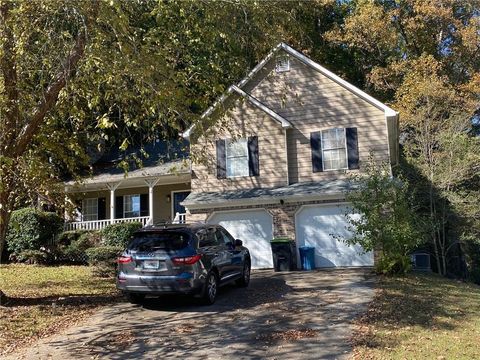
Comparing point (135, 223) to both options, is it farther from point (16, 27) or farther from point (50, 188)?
point (16, 27)

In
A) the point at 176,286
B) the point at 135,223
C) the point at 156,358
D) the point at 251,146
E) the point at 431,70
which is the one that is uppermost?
the point at 431,70

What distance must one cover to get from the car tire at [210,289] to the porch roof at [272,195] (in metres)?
7.27

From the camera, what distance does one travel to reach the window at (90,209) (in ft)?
83.8

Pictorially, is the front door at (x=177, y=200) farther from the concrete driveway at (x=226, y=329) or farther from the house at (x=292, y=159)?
the concrete driveway at (x=226, y=329)

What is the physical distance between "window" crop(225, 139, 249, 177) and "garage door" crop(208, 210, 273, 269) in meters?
1.60

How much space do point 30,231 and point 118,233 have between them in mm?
3514

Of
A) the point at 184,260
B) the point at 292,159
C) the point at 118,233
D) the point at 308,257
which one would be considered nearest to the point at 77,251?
the point at 118,233

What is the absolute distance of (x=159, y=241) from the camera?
9.97 m

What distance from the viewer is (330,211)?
17.4 metres

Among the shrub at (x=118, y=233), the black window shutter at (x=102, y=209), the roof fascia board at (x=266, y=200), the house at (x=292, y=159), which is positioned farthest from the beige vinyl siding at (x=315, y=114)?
the black window shutter at (x=102, y=209)

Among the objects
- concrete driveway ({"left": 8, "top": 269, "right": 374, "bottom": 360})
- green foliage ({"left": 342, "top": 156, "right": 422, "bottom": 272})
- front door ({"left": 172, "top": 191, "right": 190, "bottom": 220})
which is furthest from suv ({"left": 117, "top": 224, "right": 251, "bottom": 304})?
front door ({"left": 172, "top": 191, "right": 190, "bottom": 220})

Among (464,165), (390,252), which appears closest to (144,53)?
(390,252)

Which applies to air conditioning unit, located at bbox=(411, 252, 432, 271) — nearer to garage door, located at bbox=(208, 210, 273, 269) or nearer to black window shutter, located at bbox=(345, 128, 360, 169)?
black window shutter, located at bbox=(345, 128, 360, 169)

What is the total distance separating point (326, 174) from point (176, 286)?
10102 millimetres
